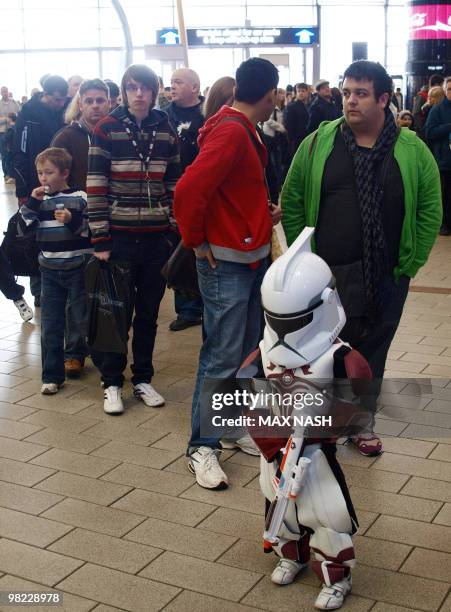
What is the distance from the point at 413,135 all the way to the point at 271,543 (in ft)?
6.22

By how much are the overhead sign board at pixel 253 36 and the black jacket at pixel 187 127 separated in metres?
22.0

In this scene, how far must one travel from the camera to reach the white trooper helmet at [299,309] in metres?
2.75

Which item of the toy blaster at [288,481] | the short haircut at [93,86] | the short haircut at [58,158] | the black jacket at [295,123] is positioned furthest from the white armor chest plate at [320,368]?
the black jacket at [295,123]

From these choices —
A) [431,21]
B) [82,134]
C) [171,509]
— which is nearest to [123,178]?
[82,134]

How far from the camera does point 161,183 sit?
4641 millimetres

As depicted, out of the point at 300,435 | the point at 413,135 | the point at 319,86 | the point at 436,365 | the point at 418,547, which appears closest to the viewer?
the point at 300,435

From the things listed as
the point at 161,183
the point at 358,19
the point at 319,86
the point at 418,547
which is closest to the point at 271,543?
the point at 418,547

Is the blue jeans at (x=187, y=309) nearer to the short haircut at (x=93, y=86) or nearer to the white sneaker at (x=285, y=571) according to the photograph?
the short haircut at (x=93, y=86)

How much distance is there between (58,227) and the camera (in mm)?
5055

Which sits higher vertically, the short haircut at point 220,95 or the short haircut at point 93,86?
the short haircut at point 93,86

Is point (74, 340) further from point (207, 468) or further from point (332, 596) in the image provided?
point (332, 596)

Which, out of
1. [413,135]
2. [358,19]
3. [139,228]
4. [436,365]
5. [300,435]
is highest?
[358,19]

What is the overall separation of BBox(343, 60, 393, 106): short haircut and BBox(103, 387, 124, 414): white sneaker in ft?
6.82

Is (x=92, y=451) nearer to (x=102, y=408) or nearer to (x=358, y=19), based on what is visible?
(x=102, y=408)
